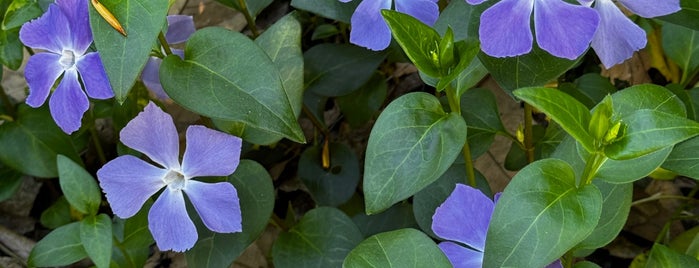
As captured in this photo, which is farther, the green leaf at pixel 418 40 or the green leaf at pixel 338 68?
the green leaf at pixel 338 68

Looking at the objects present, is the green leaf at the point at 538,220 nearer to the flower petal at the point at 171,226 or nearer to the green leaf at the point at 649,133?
the green leaf at the point at 649,133

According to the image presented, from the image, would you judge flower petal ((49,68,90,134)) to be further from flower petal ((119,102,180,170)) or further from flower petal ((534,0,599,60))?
flower petal ((534,0,599,60))

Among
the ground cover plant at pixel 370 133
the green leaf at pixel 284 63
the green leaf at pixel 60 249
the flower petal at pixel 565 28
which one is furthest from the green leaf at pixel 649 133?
the green leaf at pixel 60 249

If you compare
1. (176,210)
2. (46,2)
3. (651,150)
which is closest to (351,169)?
(176,210)

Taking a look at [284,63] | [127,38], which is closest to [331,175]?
[284,63]

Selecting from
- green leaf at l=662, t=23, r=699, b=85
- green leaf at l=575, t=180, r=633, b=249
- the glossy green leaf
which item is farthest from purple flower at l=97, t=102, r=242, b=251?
green leaf at l=662, t=23, r=699, b=85

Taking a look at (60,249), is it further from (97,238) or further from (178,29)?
(178,29)

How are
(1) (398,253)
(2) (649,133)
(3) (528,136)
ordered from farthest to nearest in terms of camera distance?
(3) (528,136) → (1) (398,253) → (2) (649,133)
